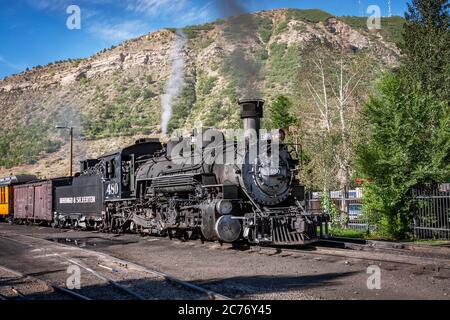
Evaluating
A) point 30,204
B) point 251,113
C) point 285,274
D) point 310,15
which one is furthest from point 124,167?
point 310,15

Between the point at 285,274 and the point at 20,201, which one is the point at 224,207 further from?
the point at 20,201

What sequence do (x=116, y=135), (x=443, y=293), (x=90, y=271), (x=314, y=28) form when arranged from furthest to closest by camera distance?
(x=314, y=28) → (x=116, y=135) → (x=90, y=271) → (x=443, y=293)

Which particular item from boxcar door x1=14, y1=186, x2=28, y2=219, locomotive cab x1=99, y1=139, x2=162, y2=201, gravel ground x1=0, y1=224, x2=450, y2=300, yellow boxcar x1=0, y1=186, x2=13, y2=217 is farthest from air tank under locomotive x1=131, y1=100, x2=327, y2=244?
yellow boxcar x1=0, y1=186, x2=13, y2=217

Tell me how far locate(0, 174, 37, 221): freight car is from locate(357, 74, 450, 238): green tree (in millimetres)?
27378

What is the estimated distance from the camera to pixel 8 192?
34.8 metres

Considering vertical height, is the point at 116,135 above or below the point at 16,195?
above

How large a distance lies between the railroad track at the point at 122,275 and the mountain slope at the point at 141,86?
38771mm

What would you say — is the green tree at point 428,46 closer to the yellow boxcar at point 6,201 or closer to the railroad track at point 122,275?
the railroad track at point 122,275

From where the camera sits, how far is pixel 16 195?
33469 millimetres

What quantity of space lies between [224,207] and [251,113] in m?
2.97

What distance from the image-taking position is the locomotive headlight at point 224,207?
40.9 feet
